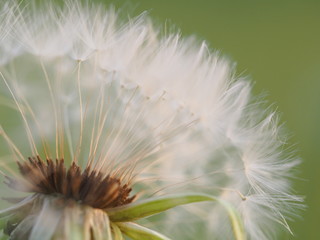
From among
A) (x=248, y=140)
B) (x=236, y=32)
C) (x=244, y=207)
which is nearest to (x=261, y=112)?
(x=248, y=140)

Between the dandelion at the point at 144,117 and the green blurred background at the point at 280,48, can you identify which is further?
the green blurred background at the point at 280,48

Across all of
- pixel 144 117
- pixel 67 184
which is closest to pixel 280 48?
pixel 144 117

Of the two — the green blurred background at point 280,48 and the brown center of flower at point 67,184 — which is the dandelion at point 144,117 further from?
the green blurred background at point 280,48

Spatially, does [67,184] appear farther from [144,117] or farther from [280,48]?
[280,48]

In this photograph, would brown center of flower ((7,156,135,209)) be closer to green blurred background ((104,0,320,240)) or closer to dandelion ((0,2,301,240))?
dandelion ((0,2,301,240))

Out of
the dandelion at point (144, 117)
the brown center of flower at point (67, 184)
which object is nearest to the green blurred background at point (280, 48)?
the dandelion at point (144, 117)

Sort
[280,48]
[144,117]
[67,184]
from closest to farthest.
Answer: [67,184] < [144,117] < [280,48]
